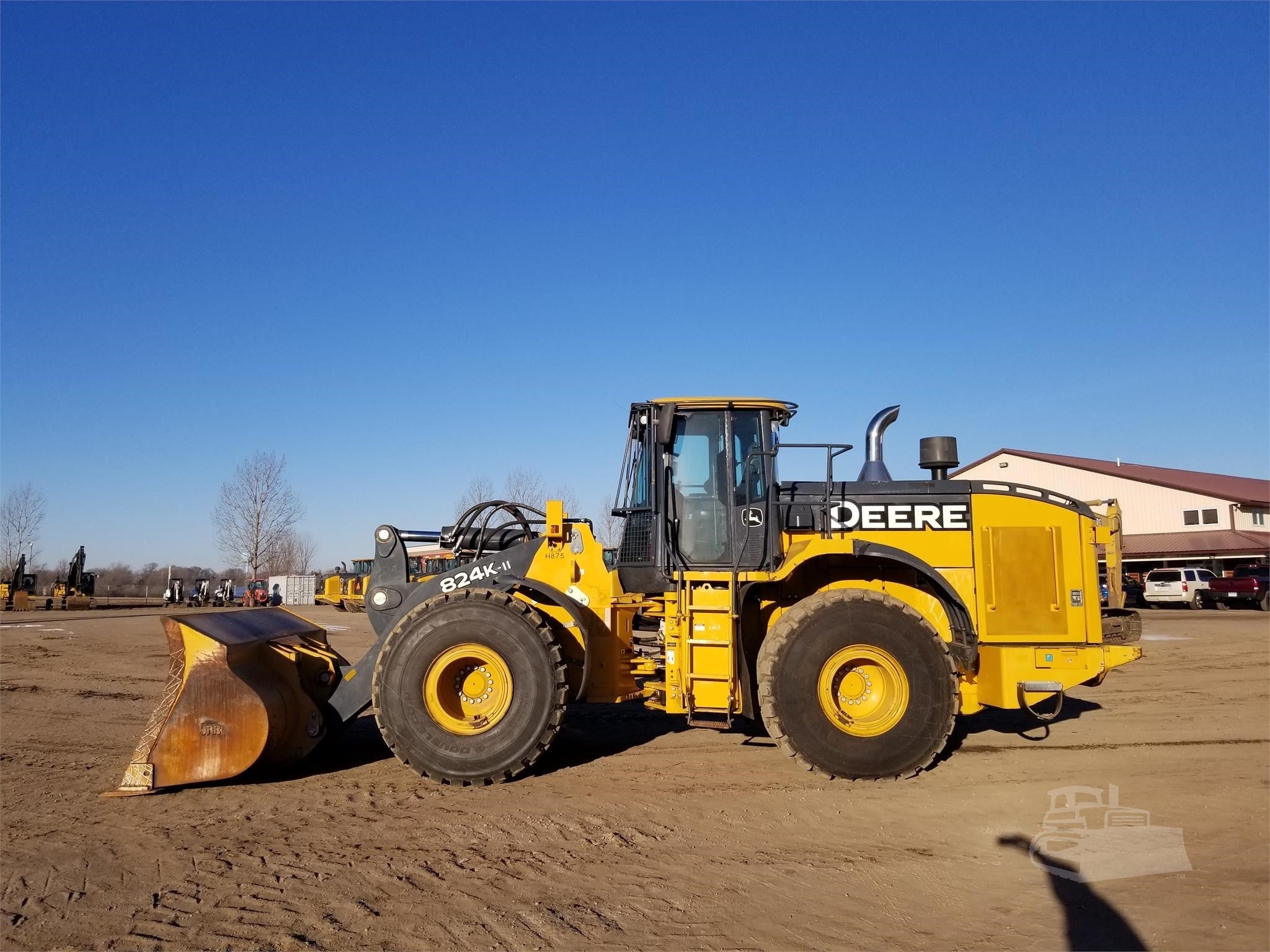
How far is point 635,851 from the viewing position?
536 cm

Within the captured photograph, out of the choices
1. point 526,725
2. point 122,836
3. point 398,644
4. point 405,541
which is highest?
point 405,541

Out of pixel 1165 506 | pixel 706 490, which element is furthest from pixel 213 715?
pixel 1165 506

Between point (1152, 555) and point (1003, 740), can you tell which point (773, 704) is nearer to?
point (1003, 740)

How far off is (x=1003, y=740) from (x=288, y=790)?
648 cm

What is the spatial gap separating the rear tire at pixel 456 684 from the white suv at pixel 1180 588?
1296 inches

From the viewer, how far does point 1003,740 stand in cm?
832

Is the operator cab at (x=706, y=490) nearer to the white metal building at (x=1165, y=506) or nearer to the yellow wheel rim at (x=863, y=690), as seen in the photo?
the yellow wheel rim at (x=863, y=690)

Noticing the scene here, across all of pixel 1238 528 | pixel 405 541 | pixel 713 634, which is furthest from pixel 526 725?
pixel 1238 528

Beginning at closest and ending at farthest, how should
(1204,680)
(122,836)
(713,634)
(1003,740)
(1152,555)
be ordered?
(122,836), (713,634), (1003,740), (1204,680), (1152,555)

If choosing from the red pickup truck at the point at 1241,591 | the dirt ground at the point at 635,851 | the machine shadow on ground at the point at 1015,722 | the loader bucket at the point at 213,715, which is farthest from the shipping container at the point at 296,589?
the machine shadow on ground at the point at 1015,722

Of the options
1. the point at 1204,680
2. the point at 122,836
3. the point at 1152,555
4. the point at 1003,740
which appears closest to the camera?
the point at 122,836

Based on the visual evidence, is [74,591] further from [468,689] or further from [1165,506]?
[1165,506]

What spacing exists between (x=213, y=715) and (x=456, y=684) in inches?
72.8

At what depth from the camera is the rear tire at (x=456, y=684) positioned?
6883mm
